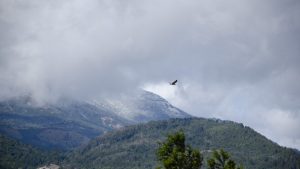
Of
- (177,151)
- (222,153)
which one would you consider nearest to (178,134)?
(177,151)

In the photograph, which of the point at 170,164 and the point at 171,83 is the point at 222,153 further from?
the point at 171,83

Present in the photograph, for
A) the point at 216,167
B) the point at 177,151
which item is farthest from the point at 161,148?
the point at 216,167

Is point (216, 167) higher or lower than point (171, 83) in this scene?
lower

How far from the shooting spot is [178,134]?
99.4 metres

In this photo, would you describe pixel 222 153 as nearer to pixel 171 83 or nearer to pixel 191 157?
pixel 191 157

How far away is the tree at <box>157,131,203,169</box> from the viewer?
315ft

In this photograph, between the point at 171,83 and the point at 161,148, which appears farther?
the point at 161,148

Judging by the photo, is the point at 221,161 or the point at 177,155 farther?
the point at 221,161

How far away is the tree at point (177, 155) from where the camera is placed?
96.0 meters

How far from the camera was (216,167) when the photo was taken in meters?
99.6

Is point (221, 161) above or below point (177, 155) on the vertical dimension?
above

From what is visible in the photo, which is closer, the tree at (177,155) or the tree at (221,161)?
the tree at (177,155)

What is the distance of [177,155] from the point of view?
9656 centimetres

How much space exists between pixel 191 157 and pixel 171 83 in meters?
28.9
